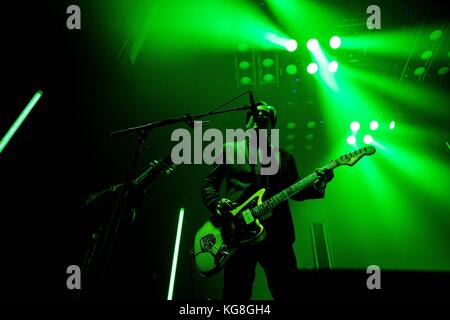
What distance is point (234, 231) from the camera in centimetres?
221

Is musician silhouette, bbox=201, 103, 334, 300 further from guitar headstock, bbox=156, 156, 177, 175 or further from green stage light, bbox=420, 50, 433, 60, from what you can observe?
green stage light, bbox=420, 50, 433, 60

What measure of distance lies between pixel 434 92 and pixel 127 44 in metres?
4.20

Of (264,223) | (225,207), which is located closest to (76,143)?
(225,207)

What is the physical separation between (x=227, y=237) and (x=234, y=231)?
79 millimetres

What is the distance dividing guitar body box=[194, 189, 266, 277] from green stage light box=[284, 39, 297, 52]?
2110mm

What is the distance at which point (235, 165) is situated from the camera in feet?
8.87

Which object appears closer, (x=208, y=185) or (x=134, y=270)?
(x=208, y=185)

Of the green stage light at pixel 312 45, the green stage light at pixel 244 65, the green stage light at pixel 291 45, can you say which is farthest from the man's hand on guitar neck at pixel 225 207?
the green stage light at pixel 312 45

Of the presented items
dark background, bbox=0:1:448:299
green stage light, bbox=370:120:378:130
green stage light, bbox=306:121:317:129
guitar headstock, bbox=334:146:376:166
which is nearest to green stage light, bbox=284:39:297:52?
dark background, bbox=0:1:448:299

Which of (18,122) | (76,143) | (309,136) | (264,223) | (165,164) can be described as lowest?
(264,223)

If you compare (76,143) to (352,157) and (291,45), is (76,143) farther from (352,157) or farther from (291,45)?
(352,157)

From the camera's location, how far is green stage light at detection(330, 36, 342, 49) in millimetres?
3381
